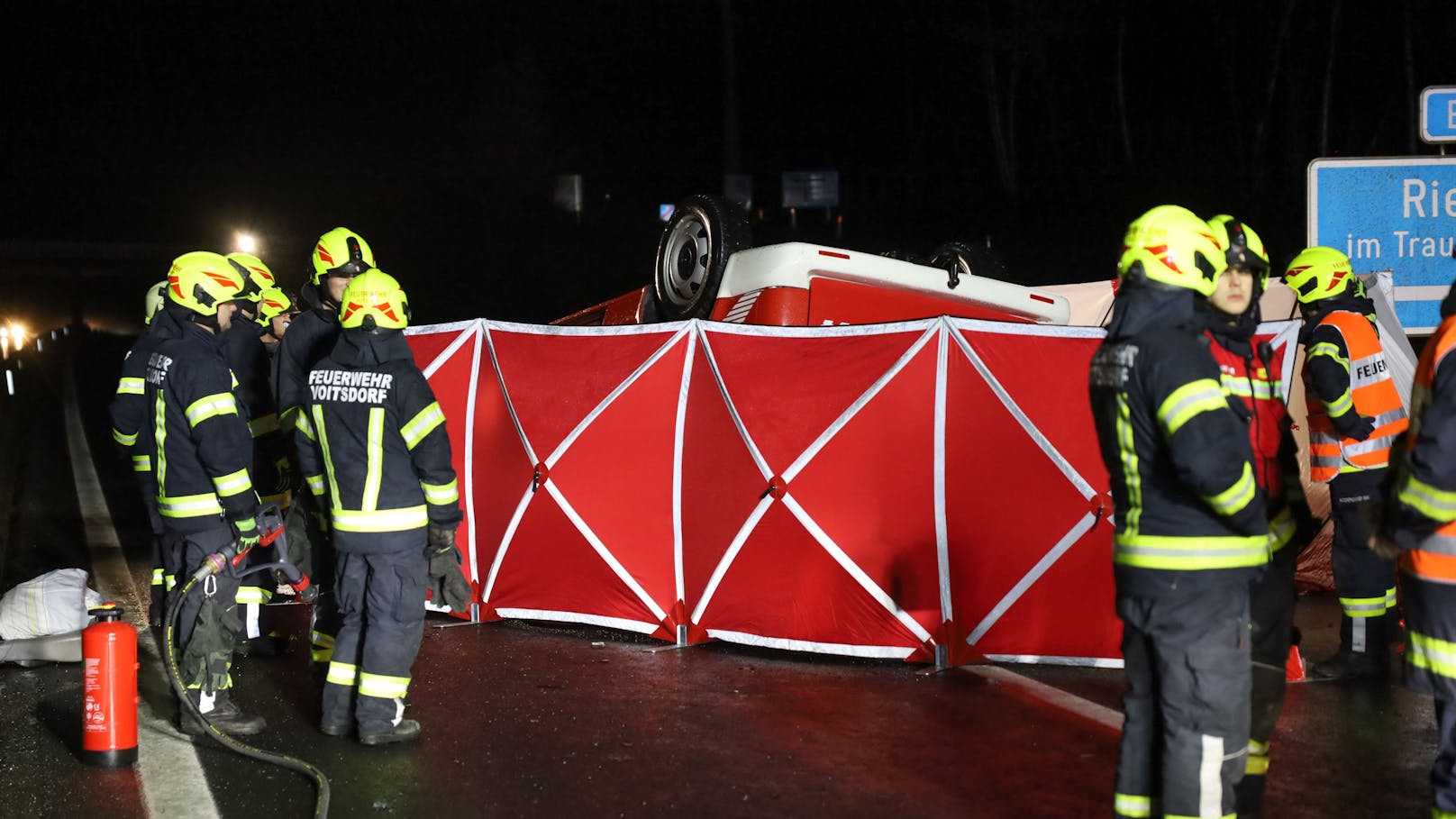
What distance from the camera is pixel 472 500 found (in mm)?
8688

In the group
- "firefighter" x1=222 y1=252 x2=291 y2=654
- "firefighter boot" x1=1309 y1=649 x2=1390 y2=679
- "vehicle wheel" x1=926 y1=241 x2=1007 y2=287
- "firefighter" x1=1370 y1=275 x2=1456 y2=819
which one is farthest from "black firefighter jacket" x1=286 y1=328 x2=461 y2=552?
"vehicle wheel" x1=926 y1=241 x2=1007 y2=287

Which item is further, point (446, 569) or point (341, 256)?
point (341, 256)

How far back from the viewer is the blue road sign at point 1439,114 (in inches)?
354

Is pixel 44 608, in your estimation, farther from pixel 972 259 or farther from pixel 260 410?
pixel 972 259

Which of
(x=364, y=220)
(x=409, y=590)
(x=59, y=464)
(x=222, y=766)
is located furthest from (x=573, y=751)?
(x=364, y=220)

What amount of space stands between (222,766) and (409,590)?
3.48 feet

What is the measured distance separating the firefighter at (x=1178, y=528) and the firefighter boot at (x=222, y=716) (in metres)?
3.98

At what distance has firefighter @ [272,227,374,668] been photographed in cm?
721

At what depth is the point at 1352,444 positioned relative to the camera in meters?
6.64

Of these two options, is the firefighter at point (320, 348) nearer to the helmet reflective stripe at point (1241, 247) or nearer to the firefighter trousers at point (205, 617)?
the firefighter trousers at point (205, 617)

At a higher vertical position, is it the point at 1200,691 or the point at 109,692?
the point at 1200,691

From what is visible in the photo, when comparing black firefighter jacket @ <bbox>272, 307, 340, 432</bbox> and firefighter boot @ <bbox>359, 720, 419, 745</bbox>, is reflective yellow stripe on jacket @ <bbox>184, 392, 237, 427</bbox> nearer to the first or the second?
black firefighter jacket @ <bbox>272, 307, 340, 432</bbox>

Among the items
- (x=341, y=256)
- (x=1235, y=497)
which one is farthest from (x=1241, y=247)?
(x=341, y=256)

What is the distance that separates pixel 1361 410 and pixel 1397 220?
309 centimetres
